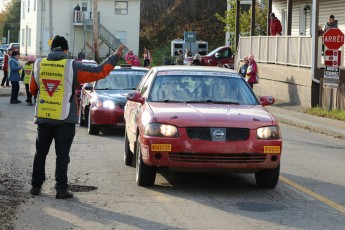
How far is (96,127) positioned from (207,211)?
8.72m

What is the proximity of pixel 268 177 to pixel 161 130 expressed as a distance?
1.57m

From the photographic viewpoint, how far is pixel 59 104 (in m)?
9.20

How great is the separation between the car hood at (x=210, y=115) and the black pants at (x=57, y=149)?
1.19 metres

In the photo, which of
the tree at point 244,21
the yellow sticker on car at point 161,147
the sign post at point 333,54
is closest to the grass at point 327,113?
the sign post at point 333,54

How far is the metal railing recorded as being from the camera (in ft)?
88.0

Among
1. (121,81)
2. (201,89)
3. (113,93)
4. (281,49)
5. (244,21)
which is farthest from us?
(244,21)

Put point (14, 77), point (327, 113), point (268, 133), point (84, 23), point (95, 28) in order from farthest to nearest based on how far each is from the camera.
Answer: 1. point (84, 23)
2. point (95, 28)
3. point (14, 77)
4. point (327, 113)
5. point (268, 133)

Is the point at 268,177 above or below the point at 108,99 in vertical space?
below

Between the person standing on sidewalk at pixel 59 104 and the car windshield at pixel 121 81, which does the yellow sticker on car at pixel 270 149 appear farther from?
the car windshield at pixel 121 81

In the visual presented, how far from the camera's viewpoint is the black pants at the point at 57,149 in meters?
9.19

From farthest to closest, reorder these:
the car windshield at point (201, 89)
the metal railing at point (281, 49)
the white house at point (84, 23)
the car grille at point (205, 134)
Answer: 1. the white house at point (84, 23)
2. the metal railing at point (281, 49)
3. the car windshield at point (201, 89)
4. the car grille at point (205, 134)

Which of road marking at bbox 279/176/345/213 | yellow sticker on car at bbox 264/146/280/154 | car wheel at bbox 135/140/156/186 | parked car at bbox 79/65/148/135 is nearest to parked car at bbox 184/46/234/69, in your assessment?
parked car at bbox 79/65/148/135

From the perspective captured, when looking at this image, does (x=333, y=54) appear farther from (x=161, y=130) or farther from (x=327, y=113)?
(x=161, y=130)

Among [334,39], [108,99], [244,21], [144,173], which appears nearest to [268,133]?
[144,173]
